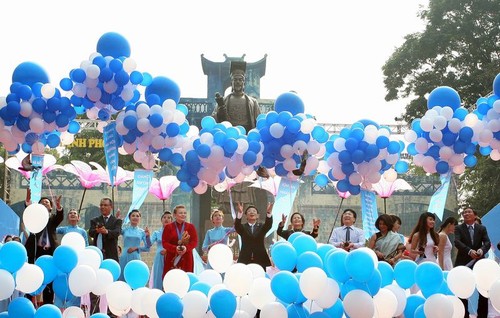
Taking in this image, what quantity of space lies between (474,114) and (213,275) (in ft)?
12.8

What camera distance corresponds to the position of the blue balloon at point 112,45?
25.2 ft

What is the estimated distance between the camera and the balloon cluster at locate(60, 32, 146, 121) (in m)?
7.46

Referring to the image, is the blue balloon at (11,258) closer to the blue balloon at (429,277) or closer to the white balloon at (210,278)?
the white balloon at (210,278)

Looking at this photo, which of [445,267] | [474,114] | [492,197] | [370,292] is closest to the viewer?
[370,292]

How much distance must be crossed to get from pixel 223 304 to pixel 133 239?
3745mm

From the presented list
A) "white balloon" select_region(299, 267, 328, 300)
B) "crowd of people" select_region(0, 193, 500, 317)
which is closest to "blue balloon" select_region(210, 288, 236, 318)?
"white balloon" select_region(299, 267, 328, 300)

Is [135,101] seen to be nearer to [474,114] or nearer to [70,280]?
[70,280]

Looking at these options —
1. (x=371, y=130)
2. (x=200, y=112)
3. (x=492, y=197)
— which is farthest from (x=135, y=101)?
(x=200, y=112)

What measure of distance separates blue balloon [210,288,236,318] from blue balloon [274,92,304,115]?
11.3ft

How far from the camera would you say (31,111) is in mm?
7449

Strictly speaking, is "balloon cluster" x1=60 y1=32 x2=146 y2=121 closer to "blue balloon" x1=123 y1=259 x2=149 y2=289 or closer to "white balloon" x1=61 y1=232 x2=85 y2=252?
"white balloon" x1=61 y1=232 x2=85 y2=252

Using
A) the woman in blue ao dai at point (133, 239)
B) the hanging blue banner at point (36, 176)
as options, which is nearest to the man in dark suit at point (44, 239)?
the hanging blue banner at point (36, 176)

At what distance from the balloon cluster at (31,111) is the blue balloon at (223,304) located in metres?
3.48

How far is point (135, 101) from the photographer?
7797 mm
